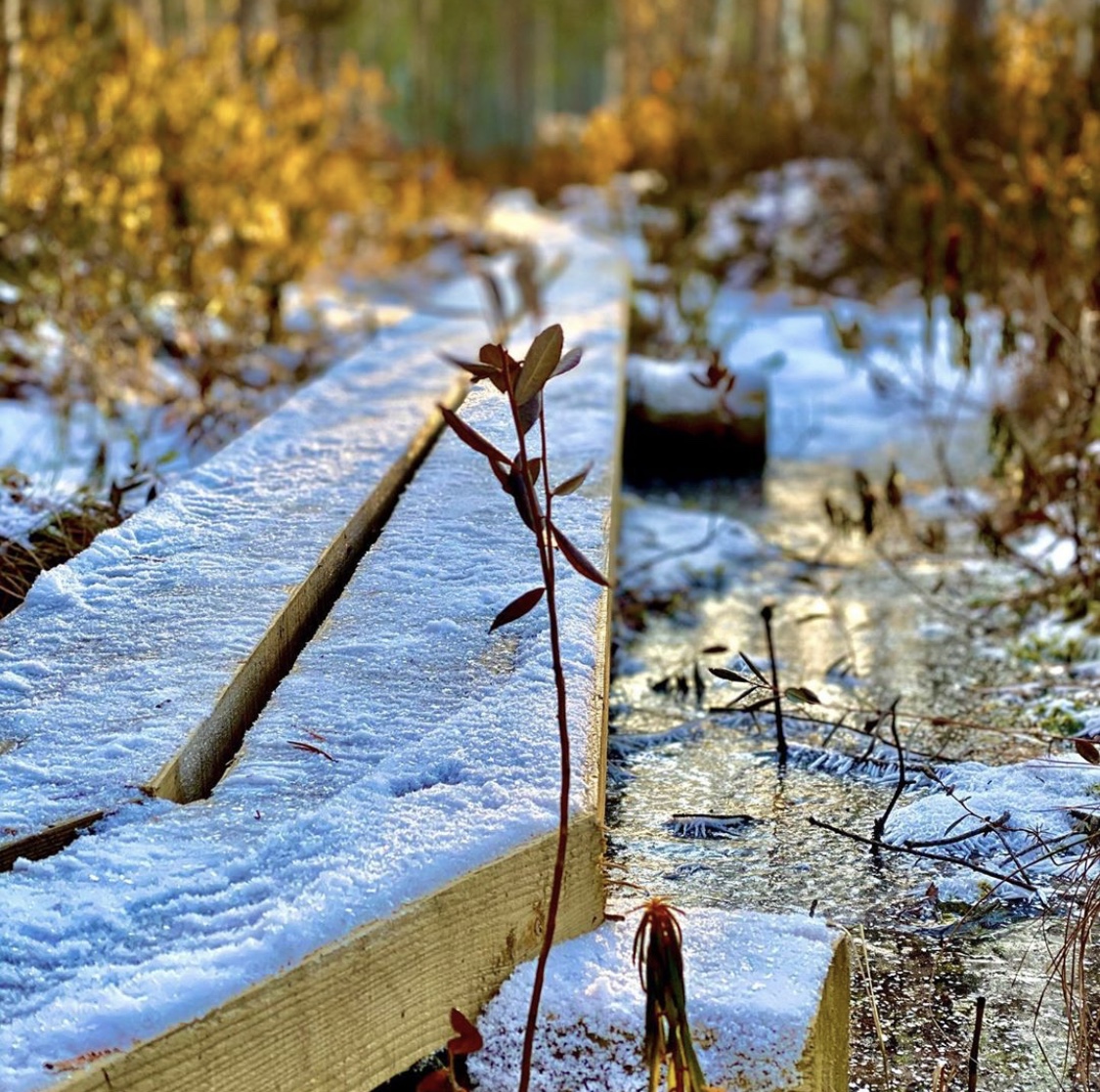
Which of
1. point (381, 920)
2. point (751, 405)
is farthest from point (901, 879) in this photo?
point (751, 405)

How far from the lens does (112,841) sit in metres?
1.36

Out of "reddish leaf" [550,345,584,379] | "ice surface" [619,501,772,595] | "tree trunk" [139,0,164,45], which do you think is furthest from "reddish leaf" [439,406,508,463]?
"tree trunk" [139,0,164,45]

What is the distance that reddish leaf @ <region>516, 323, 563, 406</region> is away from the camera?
125cm

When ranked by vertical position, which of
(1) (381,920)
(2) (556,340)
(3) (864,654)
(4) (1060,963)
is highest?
(2) (556,340)

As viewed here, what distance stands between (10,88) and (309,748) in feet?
13.1

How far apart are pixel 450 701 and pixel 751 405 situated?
3.39 m

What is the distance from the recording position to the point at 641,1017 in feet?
4.28

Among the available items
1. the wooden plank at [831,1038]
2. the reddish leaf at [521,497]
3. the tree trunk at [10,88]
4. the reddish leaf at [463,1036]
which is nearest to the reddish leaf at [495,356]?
the reddish leaf at [521,497]

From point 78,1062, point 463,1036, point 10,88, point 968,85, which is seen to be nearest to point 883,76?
point 968,85

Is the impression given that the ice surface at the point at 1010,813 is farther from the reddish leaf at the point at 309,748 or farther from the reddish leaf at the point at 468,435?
the reddish leaf at the point at 468,435

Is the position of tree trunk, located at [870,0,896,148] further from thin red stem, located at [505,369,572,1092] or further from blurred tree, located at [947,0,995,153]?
thin red stem, located at [505,369,572,1092]

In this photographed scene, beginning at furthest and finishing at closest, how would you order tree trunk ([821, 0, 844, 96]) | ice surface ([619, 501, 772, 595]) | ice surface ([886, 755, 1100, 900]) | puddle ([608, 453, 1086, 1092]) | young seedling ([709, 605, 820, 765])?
tree trunk ([821, 0, 844, 96]), ice surface ([619, 501, 772, 595]), ice surface ([886, 755, 1100, 900]), young seedling ([709, 605, 820, 765]), puddle ([608, 453, 1086, 1092])

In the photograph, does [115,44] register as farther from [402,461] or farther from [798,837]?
[798,837]

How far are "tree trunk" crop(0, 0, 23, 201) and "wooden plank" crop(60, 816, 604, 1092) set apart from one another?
3991 mm
